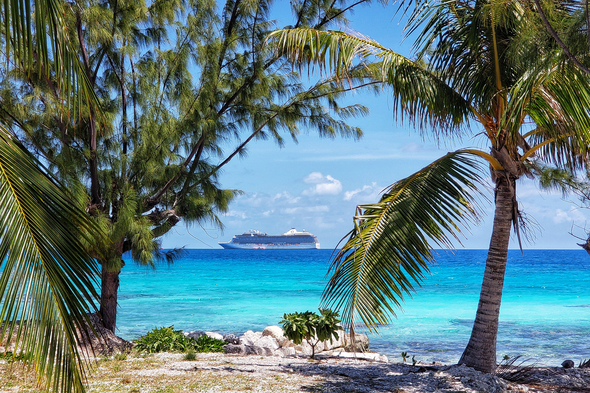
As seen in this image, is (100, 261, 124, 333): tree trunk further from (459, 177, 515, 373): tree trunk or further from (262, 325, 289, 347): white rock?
(459, 177, 515, 373): tree trunk

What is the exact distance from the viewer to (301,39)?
17.4 feet

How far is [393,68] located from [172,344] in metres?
5.61

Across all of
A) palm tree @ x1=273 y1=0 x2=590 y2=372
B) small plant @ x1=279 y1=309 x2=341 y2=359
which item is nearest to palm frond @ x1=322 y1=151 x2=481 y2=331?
palm tree @ x1=273 y1=0 x2=590 y2=372

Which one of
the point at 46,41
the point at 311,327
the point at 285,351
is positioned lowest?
the point at 285,351

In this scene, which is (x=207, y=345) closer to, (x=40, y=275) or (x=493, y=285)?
(x=493, y=285)

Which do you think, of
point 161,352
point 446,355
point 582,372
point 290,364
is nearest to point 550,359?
point 446,355

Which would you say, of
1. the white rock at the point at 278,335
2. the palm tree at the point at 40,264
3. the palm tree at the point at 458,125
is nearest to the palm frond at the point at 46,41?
the palm tree at the point at 40,264

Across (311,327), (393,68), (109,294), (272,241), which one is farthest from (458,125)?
(272,241)

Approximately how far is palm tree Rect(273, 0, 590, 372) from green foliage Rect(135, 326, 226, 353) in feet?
12.7

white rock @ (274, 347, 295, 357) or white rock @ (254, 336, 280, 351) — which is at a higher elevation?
white rock @ (254, 336, 280, 351)

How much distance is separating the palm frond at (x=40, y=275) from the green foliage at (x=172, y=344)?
6.26m

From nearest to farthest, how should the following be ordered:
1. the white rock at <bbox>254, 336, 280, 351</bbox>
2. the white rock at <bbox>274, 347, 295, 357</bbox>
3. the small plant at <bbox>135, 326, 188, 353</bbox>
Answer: the small plant at <bbox>135, 326, 188, 353</bbox>, the white rock at <bbox>274, 347, 295, 357</bbox>, the white rock at <bbox>254, 336, 280, 351</bbox>

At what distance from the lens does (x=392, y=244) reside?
5.00 metres

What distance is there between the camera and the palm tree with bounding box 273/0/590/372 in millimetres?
4754
